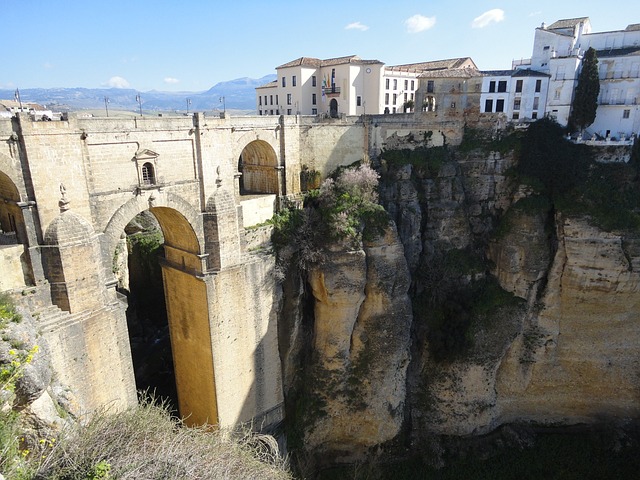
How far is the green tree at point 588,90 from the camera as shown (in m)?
21.4

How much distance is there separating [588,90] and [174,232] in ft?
64.1

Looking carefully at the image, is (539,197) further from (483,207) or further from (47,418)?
(47,418)

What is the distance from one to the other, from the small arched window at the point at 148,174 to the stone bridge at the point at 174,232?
→ 0.03 meters

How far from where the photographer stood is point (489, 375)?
19.5m

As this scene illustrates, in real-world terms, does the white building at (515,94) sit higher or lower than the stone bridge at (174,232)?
higher

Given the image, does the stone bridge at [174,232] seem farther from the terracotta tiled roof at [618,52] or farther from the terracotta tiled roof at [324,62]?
the terracotta tiled roof at [618,52]

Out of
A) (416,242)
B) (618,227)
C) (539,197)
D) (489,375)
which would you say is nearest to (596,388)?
(489,375)

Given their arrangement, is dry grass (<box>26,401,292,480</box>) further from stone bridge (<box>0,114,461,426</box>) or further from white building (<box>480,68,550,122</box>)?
white building (<box>480,68,550,122</box>)

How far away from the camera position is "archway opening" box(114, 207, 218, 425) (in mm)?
15164

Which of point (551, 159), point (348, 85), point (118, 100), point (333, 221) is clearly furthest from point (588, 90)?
point (118, 100)

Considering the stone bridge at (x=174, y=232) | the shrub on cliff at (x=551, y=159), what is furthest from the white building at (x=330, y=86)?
the shrub on cliff at (x=551, y=159)

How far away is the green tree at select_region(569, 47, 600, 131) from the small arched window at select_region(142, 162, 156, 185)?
19392mm

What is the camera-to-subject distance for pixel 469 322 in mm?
19047

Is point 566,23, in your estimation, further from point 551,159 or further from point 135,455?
point 135,455
